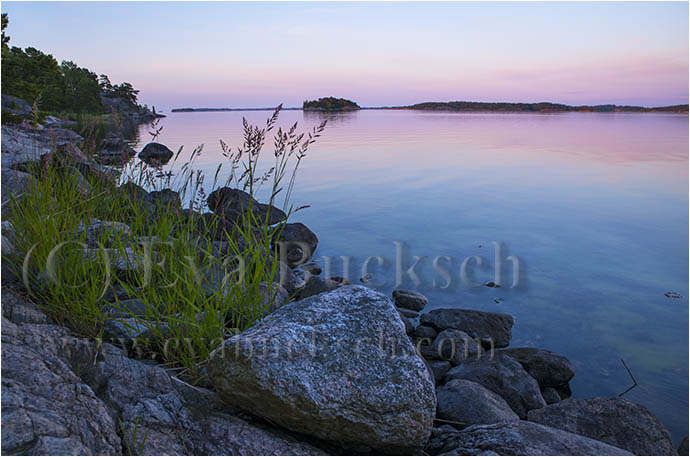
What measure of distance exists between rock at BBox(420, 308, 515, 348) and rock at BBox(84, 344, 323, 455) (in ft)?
14.7

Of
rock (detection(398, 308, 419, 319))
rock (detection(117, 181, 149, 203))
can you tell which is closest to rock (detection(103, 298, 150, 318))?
rock (detection(117, 181, 149, 203))

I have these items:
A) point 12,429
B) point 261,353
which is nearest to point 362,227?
point 261,353

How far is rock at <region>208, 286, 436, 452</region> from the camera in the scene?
2.66m

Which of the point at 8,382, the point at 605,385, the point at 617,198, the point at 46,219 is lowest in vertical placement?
the point at 605,385

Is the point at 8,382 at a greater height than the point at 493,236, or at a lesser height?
greater

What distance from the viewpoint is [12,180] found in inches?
244

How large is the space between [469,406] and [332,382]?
79.1 inches

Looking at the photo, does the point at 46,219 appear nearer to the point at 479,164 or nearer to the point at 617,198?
the point at 617,198

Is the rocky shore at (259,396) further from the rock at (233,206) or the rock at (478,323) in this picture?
the rock at (478,323)

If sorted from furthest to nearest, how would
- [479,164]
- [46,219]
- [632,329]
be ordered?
[479,164], [632,329], [46,219]

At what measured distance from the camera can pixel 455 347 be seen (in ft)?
19.9

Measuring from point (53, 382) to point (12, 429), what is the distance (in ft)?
1.60

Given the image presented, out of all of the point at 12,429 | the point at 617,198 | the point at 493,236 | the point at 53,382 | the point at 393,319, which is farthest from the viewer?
the point at 617,198

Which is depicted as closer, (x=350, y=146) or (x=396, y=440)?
(x=396, y=440)
